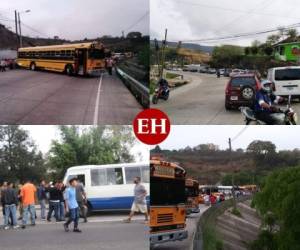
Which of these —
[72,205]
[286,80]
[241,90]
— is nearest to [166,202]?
[72,205]

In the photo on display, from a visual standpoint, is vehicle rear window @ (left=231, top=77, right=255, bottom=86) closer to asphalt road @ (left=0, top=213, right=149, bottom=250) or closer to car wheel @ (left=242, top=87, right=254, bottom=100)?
car wheel @ (left=242, top=87, right=254, bottom=100)

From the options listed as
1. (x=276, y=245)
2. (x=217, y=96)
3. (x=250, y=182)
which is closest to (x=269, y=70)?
(x=217, y=96)

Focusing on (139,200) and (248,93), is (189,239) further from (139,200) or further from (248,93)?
(248,93)

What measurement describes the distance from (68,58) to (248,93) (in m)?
1.81

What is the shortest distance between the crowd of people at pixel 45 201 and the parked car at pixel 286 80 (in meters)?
2.32

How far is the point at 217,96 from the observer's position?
17.2 ft

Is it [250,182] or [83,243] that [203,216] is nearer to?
[250,182]

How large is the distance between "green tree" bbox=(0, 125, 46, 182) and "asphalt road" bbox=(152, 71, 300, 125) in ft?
4.05

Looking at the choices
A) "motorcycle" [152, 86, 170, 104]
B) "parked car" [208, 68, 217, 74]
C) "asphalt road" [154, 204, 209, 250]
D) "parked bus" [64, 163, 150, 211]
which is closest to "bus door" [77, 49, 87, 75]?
"motorcycle" [152, 86, 170, 104]

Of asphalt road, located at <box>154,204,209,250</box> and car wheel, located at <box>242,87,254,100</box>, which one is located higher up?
car wheel, located at <box>242,87,254,100</box>

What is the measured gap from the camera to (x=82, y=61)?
4.70m

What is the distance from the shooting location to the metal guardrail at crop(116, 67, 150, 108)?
4.46 meters

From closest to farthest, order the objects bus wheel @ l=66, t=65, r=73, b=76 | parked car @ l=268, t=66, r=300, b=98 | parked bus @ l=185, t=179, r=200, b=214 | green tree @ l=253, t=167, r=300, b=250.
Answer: bus wheel @ l=66, t=65, r=73, b=76 < parked car @ l=268, t=66, r=300, b=98 < parked bus @ l=185, t=179, r=200, b=214 < green tree @ l=253, t=167, r=300, b=250

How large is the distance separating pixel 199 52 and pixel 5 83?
1.91 m
